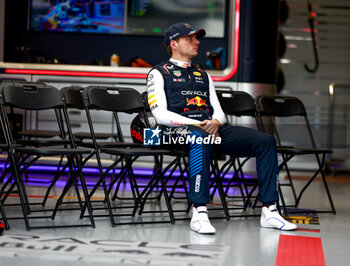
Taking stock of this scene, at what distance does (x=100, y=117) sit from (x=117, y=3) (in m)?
1.73

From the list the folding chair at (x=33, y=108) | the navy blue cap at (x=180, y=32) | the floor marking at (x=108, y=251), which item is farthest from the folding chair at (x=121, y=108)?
the floor marking at (x=108, y=251)

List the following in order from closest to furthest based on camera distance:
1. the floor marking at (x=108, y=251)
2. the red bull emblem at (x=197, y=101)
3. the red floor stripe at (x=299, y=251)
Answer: the floor marking at (x=108, y=251) → the red floor stripe at (x=299, y=251) → the red bull emblem at (x=197, y=101)

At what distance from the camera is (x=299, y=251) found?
3.59 m

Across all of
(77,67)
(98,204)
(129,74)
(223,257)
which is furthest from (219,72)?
(223,257)

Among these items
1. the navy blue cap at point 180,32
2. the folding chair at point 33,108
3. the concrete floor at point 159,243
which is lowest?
the concrete floor at point 159,243

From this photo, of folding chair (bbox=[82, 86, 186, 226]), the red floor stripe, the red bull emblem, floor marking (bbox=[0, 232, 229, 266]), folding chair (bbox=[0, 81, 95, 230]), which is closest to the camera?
floor marking (bbox=[0, 232, 229, 266])

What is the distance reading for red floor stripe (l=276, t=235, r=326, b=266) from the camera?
10.9ft

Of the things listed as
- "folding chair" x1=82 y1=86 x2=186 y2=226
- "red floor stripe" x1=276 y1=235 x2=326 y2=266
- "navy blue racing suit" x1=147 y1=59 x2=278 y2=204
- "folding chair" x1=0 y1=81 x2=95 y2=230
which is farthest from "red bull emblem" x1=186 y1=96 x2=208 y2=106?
"red floor stripe" x1=276 y1=235 x2=326 y2=266

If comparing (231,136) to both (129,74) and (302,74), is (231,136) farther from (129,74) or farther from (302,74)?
(302,74)

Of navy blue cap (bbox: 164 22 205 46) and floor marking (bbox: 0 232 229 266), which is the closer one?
floor marking (bbox: 0 232 229 266)

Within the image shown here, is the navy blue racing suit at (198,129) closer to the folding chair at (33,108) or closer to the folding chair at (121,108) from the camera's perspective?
the folding chair at (121,108)

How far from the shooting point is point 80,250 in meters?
3.39

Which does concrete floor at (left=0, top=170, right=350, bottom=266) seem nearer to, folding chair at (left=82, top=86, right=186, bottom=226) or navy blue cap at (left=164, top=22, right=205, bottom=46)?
folding chair at (left=82, top=86, right=186, bottom=226)

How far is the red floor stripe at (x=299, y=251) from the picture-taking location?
332 cm
